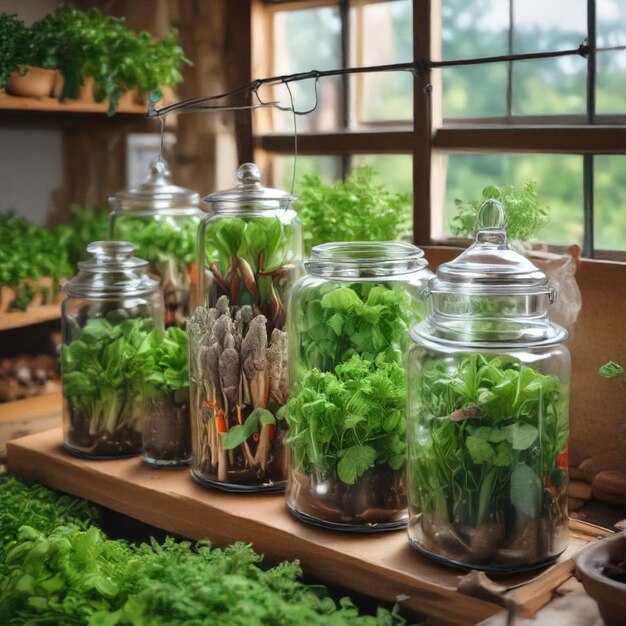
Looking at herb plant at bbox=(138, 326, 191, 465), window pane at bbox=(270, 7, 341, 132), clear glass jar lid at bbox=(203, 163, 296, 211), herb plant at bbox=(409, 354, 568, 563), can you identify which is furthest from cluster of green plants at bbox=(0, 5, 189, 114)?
herb plant at bbox=(409, 354, 568, 563)

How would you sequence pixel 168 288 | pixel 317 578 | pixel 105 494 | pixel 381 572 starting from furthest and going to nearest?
1. pixel 168 288
2. pixel 105 494
3. pixel 317 578
4. pixel 381 572

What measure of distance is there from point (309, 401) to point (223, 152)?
1.18 m

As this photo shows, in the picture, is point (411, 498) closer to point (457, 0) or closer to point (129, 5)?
point (457, 0)

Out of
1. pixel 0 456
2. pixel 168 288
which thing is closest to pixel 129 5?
pixel 168 288

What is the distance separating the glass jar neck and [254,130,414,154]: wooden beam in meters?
0.52

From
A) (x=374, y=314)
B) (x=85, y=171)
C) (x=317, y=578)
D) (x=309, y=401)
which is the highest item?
(x=85, y=171)

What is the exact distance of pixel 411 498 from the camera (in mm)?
1340

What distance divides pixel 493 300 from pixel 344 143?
3.13 ft

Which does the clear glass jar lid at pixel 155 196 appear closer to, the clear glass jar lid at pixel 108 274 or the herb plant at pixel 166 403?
the clear glass jar lid at pixel 108 274

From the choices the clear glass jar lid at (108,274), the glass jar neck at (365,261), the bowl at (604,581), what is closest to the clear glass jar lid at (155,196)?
the clear glass jar lid at (108,274)

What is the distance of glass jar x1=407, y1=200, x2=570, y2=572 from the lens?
1.22 metres

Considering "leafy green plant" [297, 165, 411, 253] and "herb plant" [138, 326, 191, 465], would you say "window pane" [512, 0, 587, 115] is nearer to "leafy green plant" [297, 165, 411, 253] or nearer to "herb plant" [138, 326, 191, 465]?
"leafy green plant" [297, 165, 411, 253]

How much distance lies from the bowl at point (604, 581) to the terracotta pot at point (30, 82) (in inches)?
60.4

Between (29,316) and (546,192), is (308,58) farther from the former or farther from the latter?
(29,316)
